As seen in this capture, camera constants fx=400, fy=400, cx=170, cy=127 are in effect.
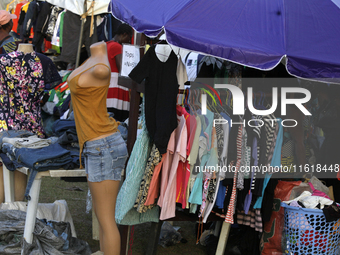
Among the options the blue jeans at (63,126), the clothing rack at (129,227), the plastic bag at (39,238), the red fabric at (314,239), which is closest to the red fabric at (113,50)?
the blue jeans at (63,126)

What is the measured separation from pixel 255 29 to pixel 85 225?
3.05 meters

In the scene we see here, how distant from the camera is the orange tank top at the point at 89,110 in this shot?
2.99 meters

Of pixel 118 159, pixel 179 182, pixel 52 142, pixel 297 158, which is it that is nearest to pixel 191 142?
pixel 179 182

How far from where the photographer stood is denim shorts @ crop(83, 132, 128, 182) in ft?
9.99

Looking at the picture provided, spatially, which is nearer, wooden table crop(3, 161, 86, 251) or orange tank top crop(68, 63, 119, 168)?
orange tank top crop(68, 63, 119, 168)

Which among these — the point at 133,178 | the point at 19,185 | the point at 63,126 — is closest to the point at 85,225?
the point at 19,185

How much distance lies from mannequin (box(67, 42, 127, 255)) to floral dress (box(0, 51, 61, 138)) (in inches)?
52.4

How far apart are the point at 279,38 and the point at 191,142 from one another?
1.20m

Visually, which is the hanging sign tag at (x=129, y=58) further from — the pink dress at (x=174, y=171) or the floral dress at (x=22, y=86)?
the floral dress at (x=22, y=86)

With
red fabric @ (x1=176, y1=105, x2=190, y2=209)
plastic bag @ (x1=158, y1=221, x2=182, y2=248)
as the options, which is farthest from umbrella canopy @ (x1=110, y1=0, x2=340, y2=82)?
plastic bag @ (x1=158, y1=221, x2=182, y2=248)

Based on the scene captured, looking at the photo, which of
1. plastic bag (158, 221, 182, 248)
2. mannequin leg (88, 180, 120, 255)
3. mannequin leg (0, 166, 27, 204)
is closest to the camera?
mannequin leg (88, 180, 120, 255)

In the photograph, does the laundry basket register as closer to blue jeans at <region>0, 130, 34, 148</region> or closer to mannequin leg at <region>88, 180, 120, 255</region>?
mannequin leg at <region>88, 180, 120, 255</region>

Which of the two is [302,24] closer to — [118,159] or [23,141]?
[118,159]

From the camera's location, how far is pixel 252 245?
4.27 metres
